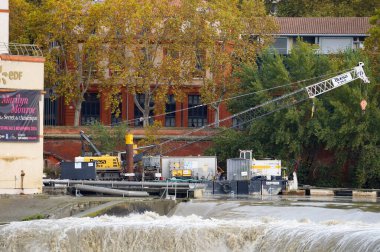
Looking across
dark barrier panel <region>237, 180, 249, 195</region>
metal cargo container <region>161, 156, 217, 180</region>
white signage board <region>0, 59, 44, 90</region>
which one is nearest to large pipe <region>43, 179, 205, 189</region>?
dark barrier panel <region>237, 180, 249, 195</region>

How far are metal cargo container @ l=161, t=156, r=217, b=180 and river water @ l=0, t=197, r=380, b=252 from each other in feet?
86.2

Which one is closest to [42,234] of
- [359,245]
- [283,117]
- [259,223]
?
[259,223]

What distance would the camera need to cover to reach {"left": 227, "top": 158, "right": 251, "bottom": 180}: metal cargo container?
277 feet

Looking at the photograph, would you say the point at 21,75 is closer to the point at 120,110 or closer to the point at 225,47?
the point at 225,47

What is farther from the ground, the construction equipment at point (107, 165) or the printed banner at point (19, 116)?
the printed banner at point (19, 116)

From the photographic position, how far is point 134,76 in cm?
9825

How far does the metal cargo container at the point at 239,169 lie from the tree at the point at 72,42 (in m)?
17.7

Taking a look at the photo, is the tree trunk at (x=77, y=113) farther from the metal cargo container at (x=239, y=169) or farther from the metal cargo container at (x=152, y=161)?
the metal cargo container at (x=239, y=169)

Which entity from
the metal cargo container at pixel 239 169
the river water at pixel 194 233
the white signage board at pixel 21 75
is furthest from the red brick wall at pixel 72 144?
the river water at pixel 194 233

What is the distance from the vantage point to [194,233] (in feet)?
175

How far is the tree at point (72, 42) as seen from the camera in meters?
98.2

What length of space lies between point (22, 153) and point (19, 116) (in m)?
1.79

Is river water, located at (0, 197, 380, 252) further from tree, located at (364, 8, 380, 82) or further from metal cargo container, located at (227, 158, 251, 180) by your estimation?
tree, located at (364, 8, 380, 82)

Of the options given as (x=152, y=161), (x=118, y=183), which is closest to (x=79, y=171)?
(x=118, y=183)
